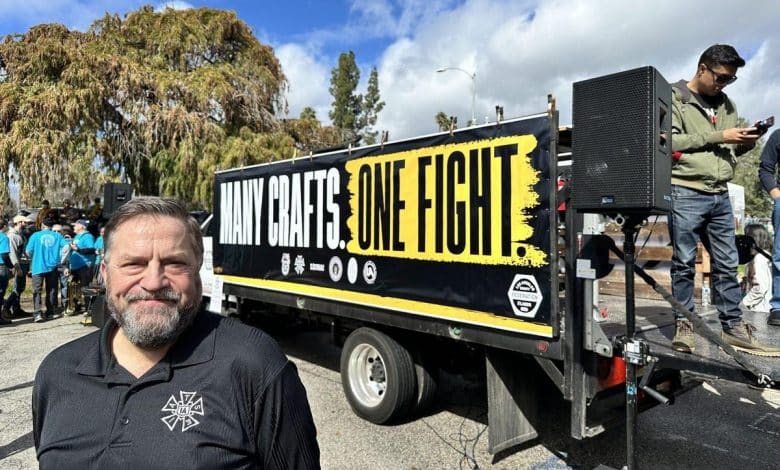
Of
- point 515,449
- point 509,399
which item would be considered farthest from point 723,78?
point 515,449

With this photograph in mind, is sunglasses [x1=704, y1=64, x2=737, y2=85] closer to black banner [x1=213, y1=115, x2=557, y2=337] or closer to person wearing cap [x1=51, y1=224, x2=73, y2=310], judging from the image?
black banner [x1=213, y1=115, x2=557, y2=337]

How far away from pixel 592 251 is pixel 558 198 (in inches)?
15.8

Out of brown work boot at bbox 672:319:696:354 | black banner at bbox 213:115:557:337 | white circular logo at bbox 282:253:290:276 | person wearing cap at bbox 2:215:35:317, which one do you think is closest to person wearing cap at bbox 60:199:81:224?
person wearing cap at bbox 2:215:35:317

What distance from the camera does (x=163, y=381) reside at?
1.60 meters

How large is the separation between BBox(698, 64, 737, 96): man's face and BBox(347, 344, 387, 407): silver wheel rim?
10.8 ft

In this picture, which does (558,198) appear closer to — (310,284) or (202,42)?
(310,284)

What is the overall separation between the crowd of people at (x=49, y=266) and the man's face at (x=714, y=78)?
9984mm

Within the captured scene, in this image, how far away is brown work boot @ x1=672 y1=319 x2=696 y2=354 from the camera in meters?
3.10

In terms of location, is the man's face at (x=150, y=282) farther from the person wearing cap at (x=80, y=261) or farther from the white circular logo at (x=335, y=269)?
the person wearing cap at (x=80, y=261)

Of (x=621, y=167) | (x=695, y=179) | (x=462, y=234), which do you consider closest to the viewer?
(x=621, y=167)

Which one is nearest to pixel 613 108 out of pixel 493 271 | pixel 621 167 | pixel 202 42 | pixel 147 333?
pixel 621 167

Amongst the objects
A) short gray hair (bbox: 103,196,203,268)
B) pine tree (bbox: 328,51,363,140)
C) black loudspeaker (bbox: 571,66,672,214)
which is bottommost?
short gray hair (bbox: 103,196,203,268)

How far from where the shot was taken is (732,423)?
4.75 meters

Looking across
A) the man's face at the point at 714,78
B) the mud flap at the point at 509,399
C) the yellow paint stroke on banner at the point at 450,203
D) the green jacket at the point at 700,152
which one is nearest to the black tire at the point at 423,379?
the mud flap at the point at 509,399
